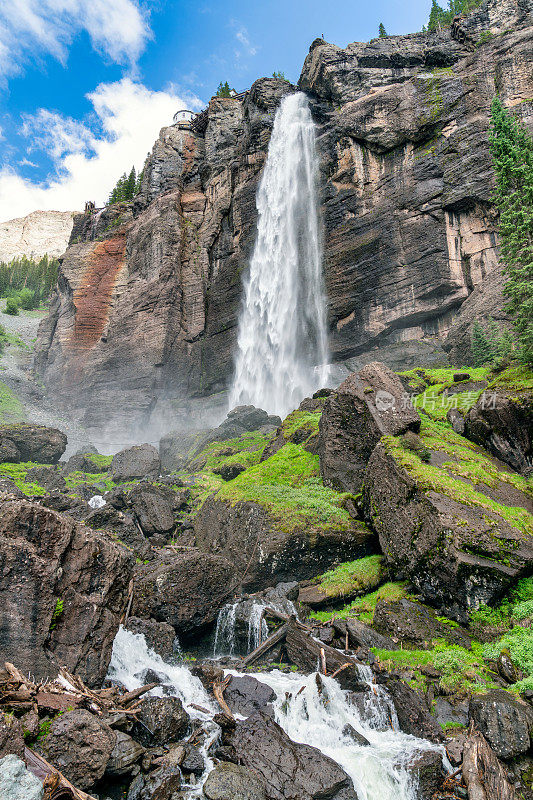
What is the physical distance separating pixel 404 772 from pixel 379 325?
30529 millimetres

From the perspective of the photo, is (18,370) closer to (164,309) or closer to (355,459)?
(164,309)

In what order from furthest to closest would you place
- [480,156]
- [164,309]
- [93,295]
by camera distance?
1. [93,295]
2. [164,309]
3. [480,156]

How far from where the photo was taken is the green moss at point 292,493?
41.2 ft

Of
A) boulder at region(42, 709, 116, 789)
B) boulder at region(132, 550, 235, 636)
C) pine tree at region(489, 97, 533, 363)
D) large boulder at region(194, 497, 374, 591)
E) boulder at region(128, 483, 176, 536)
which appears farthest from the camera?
boulder at region(128, 483, 176, 536)

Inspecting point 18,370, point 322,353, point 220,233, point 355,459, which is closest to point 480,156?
point 322,353

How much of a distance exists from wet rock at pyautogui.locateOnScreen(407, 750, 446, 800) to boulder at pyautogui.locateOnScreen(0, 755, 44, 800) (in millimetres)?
4735

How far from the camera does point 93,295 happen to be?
48.8 metres

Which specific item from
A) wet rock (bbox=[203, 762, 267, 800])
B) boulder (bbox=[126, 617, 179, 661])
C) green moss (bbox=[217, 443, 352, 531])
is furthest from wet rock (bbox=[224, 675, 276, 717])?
green moss (bbox=[217, 443, 352, 531])

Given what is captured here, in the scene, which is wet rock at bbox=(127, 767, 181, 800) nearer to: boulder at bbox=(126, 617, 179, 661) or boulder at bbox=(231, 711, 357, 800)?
boulder at bbox=(231, 711, 357, 800)

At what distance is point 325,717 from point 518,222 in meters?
15.8

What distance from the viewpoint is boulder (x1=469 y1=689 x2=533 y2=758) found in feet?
19.6

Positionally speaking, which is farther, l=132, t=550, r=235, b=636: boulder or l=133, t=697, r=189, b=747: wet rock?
l=132, t=550, r=235, b=636: boulder

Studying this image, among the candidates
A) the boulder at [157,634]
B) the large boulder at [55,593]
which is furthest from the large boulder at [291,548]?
the large boulder at [55,593]

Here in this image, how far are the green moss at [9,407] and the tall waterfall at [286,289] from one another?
64.7 feet
